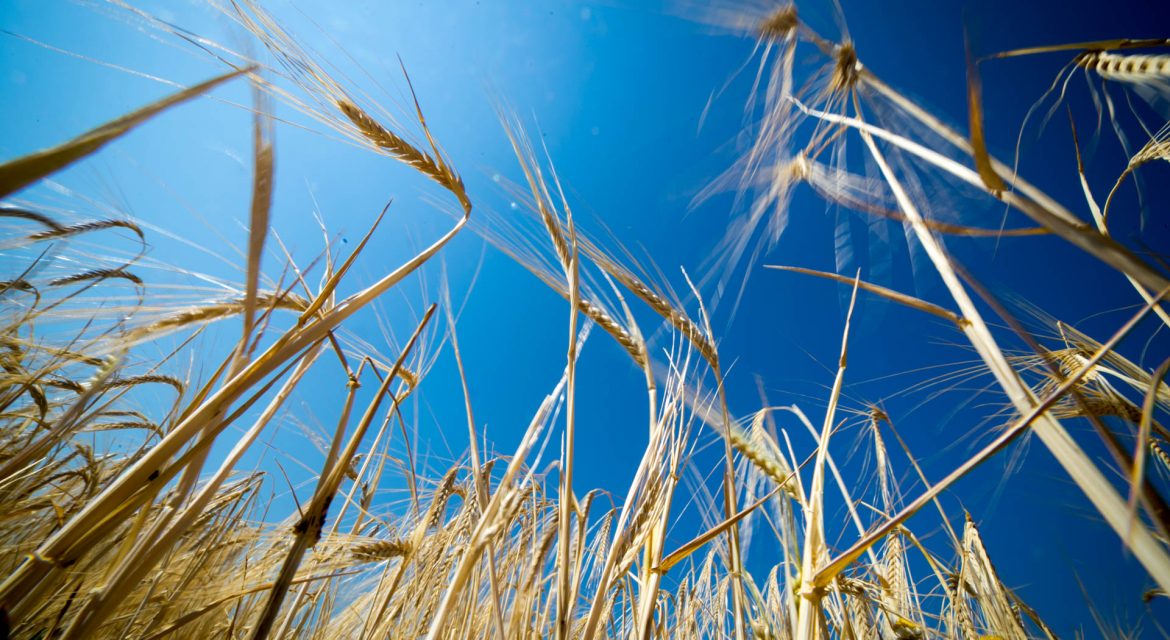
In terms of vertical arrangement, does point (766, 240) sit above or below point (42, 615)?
above

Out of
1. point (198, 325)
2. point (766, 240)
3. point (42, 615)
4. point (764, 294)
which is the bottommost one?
point (42, 615)

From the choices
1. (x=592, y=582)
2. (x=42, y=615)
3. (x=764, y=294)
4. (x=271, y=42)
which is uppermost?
(x=764, y=294)

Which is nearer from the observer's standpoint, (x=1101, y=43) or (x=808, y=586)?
(x=1101, y=43)

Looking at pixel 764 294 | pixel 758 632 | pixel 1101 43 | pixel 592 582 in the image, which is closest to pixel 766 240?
pixel 1101 43

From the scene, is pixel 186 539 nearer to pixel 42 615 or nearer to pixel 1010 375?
pixel 42 615

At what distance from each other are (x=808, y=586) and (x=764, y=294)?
20.4ft

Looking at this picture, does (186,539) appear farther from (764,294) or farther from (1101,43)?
(764,294)

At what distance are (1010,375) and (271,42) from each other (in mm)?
1061

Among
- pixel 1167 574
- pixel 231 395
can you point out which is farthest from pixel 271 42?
pixel 1167 574

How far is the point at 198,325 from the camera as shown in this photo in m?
0.98

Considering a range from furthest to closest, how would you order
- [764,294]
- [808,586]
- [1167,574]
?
[764,294] → [808,586] → [1167,574]

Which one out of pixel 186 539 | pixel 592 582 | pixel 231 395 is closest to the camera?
pixel 231 395

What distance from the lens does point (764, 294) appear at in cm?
639

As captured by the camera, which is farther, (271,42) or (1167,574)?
(271,42)
